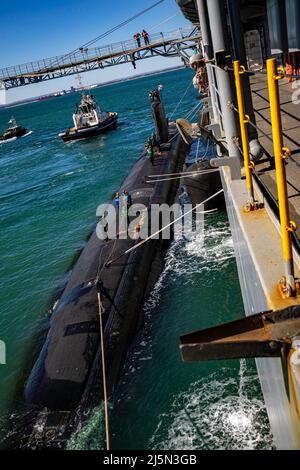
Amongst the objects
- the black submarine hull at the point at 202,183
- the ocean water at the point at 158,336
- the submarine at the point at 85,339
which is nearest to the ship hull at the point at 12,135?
the ocean water at the point at 158,336

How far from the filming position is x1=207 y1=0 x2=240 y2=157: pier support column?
5.76m

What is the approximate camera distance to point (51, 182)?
34.2 metres

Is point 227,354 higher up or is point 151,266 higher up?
point 227,354

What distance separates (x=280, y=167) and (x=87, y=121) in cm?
5131

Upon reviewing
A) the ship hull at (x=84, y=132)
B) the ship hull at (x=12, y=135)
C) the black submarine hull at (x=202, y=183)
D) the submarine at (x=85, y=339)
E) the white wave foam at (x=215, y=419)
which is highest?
the ship hull at (x=12, y=135)

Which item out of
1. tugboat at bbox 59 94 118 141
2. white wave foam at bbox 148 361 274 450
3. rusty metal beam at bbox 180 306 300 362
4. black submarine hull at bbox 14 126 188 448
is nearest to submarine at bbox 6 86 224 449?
black submarine hull at bbox 14 126 188 448

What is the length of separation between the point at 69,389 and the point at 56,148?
47.1 metres

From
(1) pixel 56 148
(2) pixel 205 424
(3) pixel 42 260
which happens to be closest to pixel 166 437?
(2) pixel 205 424

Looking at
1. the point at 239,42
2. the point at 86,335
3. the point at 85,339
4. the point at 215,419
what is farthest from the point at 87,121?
the point at 215,419

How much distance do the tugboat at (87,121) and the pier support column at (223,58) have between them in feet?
149

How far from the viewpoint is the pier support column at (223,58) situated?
576 cm

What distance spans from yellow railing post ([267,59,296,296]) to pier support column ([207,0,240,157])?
3.48 metres

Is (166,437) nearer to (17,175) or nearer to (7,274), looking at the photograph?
(7,274)

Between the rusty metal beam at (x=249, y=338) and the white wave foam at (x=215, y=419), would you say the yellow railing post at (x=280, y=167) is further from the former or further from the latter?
the white wave foam at (x=215, y=419)
